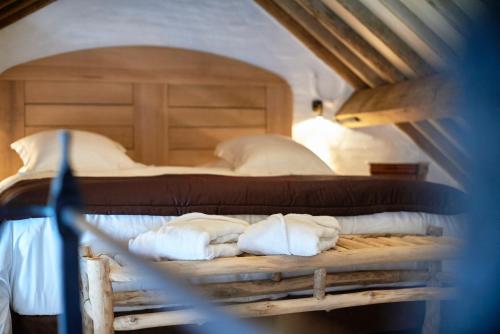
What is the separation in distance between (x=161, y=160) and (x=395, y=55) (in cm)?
176

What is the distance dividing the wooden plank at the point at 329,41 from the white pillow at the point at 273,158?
28.2 inches

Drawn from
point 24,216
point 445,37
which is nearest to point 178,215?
point 24,216

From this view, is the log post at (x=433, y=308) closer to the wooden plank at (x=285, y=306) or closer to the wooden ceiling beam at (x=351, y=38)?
the wooden plank at (x=285, y=306)

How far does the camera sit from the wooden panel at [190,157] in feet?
13.0

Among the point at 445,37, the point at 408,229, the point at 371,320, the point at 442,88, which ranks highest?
the point at 445,37

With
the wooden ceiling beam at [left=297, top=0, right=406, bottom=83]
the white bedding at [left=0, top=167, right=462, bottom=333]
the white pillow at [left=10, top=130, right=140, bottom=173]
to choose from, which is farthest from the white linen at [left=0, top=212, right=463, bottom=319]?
the wooden ceiling beam at [left=297, top=0, right=406, bottom=83]

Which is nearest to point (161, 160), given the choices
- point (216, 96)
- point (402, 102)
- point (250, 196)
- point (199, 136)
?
point (199, 136)

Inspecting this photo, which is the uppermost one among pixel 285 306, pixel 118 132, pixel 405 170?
pixel 118 132

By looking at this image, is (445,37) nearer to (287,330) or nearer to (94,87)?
(287,330)

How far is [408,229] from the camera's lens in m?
2.32

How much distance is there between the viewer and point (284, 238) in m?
1.77

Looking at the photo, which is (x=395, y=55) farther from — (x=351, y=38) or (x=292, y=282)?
(x=292, y=282)

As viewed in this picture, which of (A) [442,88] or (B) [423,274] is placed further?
(A) [442,88]

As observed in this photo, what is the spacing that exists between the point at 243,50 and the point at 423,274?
7.95ft
